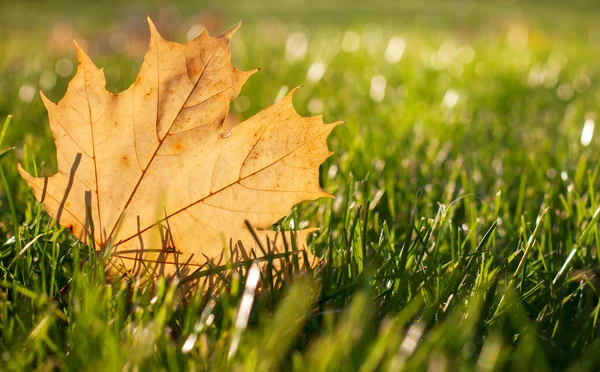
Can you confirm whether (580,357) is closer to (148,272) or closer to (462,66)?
(148,272)

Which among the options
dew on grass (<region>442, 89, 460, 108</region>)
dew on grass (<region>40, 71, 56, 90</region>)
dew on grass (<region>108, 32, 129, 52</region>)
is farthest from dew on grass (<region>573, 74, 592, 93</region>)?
dew on grass (<region>108, 32, 129, 52</region>)

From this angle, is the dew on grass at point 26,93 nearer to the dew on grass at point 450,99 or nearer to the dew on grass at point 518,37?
the dew on grass at point 450,99

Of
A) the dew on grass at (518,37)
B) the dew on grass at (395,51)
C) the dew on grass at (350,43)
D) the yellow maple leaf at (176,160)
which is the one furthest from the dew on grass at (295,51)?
the yellow maple leaf at (176,160)

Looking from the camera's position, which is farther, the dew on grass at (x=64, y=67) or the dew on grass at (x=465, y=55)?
the dew on grass at (x=465, y=55)

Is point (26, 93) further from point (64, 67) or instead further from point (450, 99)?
point (450, 99)

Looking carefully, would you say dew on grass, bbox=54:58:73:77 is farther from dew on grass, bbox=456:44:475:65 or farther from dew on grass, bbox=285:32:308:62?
dew on grass, bbox=456:44:475:65

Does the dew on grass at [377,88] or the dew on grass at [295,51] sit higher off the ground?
the dew on grass at [295,51]

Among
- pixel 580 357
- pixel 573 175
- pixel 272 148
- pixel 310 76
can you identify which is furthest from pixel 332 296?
pixel 310 76
